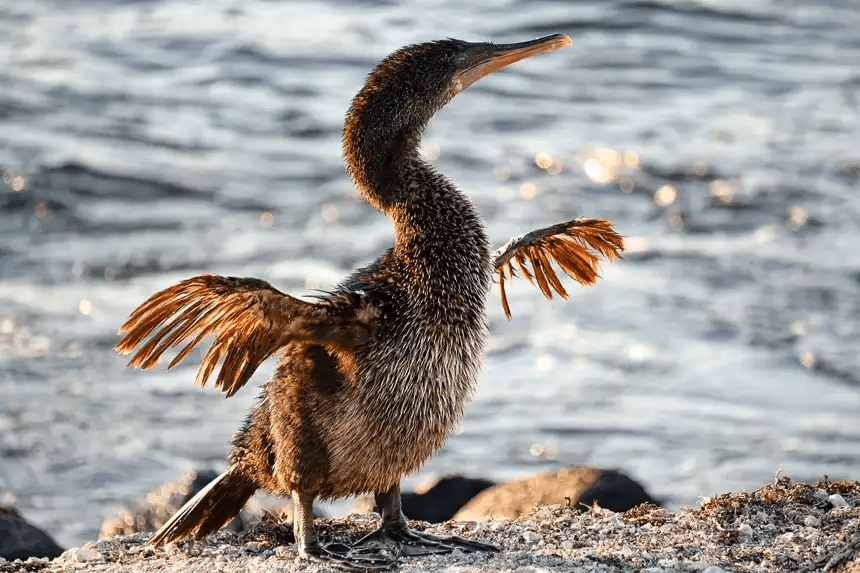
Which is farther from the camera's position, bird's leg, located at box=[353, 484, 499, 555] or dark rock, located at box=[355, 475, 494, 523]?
dark rock, located at box=[355, 475, 494, 523]

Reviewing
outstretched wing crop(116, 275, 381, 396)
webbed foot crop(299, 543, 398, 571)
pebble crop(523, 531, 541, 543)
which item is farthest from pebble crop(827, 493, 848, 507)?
outstretched wing crop(116, 275, 381, 396)

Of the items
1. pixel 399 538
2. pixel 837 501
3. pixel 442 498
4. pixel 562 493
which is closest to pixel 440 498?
pixel 442 498

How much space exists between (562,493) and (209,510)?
2175mm

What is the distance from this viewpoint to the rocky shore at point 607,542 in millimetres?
5707

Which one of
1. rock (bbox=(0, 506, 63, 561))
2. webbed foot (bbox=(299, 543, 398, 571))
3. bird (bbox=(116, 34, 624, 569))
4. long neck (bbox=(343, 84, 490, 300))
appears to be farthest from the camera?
rock (bbox=(0, 506, 63, 561))

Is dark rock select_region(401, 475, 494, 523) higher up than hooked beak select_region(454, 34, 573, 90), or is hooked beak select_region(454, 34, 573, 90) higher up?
hooked beak select_region(454, 34, 573, 90)

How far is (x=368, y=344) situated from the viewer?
19.2 feet

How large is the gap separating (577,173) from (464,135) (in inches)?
61.7

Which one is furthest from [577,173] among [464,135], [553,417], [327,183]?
[553,417]

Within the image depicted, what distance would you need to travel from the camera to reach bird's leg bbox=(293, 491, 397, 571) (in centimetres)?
596

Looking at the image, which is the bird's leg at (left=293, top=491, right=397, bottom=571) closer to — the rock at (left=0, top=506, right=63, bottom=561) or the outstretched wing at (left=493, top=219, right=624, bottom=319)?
the outstretched wing at (left=493, top=219, right=624, bottom=319)

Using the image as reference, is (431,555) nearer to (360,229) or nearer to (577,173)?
(360,229)

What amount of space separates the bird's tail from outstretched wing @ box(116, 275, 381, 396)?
2.57ft

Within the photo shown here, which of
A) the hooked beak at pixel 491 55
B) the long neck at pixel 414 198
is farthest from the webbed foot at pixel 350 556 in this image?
the hooked beak at pixel 491 55
